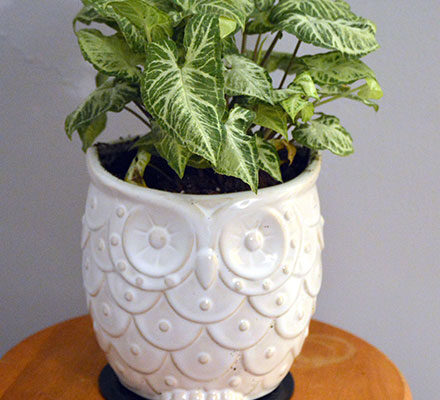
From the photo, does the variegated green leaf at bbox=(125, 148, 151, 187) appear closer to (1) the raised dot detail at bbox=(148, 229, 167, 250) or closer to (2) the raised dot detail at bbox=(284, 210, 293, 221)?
(1) the raised dot detail at bbox=(148, 229, 167, 250)

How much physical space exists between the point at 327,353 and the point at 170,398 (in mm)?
332

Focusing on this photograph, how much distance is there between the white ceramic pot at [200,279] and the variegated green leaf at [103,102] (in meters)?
0.06

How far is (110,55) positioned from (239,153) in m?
0.23

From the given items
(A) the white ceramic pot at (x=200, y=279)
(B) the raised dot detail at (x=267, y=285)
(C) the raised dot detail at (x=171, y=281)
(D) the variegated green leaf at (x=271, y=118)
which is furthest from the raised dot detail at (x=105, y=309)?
(D) the variegated green leaf at (x=271, y=118)

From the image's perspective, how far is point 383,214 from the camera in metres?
1.35

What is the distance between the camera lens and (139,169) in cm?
90

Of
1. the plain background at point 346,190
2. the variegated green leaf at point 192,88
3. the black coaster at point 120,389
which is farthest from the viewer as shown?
the plain background at point 346,190

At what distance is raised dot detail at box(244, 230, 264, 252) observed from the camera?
825mm

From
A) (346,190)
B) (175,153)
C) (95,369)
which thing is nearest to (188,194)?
(175,153)

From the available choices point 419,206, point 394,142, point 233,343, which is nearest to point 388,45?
point 394,142

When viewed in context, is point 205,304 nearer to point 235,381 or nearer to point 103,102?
point 235,381

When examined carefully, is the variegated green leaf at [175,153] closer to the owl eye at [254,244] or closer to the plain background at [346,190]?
the owl eye at [254,244]

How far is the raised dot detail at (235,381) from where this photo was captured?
884 millimetres

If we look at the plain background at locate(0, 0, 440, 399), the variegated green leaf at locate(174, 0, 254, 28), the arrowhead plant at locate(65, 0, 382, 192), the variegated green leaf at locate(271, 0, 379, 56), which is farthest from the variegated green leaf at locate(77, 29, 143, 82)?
the plain background at locate(0, 0, 440, 399)
